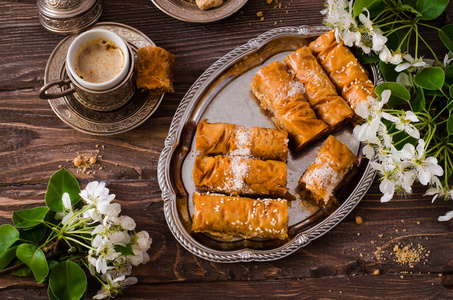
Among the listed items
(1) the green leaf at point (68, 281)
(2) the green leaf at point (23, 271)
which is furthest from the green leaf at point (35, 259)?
(2) the green leaf at point (23, 271)

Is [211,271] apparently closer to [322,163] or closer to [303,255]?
[303,255]

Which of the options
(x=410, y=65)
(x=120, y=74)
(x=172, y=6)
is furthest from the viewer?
(x=172, y=6)

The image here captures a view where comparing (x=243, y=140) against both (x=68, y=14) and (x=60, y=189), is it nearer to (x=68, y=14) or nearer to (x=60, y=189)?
(x=60, y=189)

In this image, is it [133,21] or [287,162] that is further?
[133,21]

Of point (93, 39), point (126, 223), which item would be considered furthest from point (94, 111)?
point (126, 223)

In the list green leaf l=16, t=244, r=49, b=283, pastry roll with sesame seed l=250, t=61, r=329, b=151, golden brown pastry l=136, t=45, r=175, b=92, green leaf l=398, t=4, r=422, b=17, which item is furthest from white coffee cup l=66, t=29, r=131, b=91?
green leaf l=398, t=4, r=422, b=17

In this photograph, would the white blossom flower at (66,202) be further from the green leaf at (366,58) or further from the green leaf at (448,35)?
the green leaf at (448,35)

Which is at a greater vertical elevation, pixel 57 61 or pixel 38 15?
pixel 38 15

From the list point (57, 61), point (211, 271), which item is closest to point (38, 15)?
point (57, 61)
